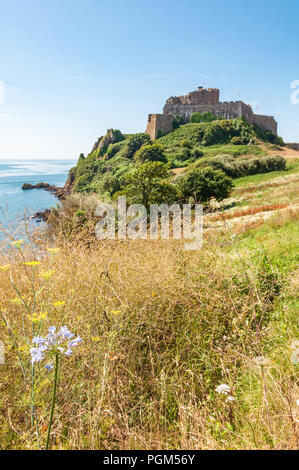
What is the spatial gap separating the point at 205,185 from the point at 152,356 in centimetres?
1651

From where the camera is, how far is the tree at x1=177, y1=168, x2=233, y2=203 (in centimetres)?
1761

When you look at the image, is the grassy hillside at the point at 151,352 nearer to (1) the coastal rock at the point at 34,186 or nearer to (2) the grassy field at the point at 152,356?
(2) the grassy field at the point at 152,356

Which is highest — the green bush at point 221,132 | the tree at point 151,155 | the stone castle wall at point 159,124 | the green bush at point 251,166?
the stone castle wall at point 159,124

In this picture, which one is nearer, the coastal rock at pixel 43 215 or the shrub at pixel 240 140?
the coastal rock at pixel 43 215

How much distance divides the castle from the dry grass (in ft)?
215

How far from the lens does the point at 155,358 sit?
2.23 m

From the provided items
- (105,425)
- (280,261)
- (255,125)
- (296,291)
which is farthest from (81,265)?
(255,125)

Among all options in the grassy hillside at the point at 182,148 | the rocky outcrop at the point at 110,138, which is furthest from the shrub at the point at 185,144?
the rocky outcrop at the point at 110,138

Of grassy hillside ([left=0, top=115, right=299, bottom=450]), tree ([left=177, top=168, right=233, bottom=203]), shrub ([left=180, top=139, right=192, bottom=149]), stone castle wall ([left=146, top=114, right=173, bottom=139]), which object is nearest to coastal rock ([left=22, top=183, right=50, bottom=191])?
stone castle wall ([left=146, top=114, right=173, bottom=139])

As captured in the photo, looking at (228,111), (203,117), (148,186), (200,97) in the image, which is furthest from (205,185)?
(200,97)

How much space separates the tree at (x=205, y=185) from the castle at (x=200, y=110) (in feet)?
162

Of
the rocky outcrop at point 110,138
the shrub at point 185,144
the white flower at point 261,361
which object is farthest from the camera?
the rocky outcrop at point 110,138

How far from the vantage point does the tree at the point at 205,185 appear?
1761 cm

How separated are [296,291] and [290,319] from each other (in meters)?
0.59
